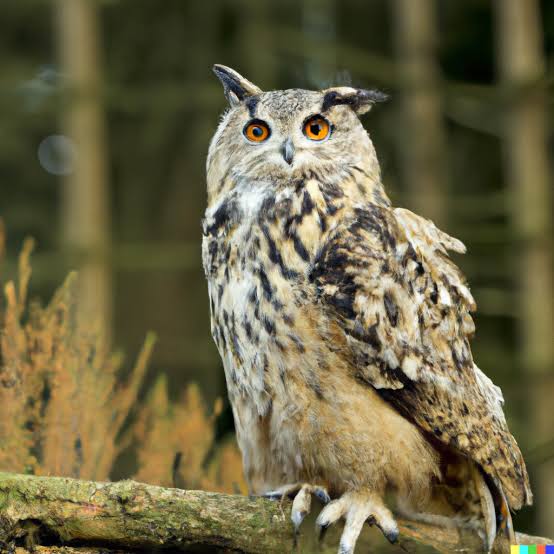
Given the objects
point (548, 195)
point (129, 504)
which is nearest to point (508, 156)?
point (548, 195)

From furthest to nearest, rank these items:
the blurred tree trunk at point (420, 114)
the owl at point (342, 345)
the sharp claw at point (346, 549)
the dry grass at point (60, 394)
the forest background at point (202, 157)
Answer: the blurred tree trunk at point (420, 114) → the forest background at point (202, 157) → the dry grass at point (60, 394) → the owl at point (342, 345) → the sharp claw at point (346, 549)

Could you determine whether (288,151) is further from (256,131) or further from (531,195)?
(531,195)

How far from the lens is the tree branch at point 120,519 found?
1741 millimetres

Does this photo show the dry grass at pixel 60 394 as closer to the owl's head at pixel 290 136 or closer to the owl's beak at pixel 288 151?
the owl's head at pixel 290 136

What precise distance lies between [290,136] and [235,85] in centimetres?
30

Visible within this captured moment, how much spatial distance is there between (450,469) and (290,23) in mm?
7327

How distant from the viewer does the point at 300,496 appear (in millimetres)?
1967

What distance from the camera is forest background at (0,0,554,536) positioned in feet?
18.7

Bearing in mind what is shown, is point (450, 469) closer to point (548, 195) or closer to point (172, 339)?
point (548, 195)

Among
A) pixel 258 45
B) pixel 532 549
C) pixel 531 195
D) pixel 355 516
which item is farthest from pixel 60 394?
pixel 258 45

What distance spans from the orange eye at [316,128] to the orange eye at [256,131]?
0.11m

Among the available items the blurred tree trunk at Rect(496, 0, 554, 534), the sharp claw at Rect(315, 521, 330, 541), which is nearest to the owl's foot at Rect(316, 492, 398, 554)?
the sharp claw at Rect(315, 521, 330, 541)

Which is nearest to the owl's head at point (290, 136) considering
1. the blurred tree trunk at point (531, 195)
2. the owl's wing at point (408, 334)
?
the owl's wing at point (408, 334)

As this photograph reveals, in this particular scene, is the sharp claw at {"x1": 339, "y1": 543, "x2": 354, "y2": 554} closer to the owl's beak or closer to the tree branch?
the tree branch
